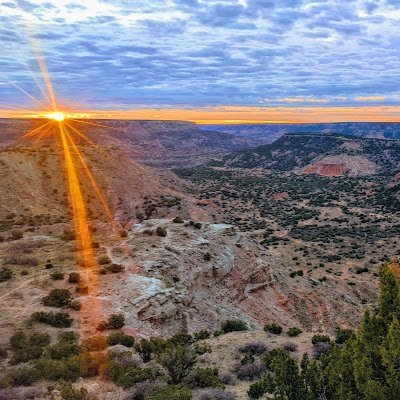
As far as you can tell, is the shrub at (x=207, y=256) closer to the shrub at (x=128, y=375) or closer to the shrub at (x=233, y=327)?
the shrub at (x=233, y=327)

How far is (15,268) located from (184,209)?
39.4 m

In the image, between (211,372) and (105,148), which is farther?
(105,148)

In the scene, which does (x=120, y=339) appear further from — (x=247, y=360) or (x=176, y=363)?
(x=247, y=360)

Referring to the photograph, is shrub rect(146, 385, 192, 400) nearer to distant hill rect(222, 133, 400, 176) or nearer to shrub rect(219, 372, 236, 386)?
shrub rect(219, 372, 236, 386)

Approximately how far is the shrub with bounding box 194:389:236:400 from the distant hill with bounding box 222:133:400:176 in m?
143

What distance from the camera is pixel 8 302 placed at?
18.1 meters

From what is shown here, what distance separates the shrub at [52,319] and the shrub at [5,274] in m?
5.05

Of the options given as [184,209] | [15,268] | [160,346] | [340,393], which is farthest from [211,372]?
[184,209]

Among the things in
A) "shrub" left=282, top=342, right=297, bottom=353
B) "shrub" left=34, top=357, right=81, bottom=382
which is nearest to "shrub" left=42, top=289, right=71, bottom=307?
"shrub" left=34, top=357, right=81, bottom=382

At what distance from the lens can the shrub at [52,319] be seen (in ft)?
54.9

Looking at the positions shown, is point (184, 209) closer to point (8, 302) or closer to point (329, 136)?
point (8, 302)

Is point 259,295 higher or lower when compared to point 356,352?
lower

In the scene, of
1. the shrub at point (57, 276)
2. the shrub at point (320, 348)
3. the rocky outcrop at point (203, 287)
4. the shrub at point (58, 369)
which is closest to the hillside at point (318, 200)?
the rocky outcrop at point (203, 287)

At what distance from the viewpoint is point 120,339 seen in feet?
51.7
